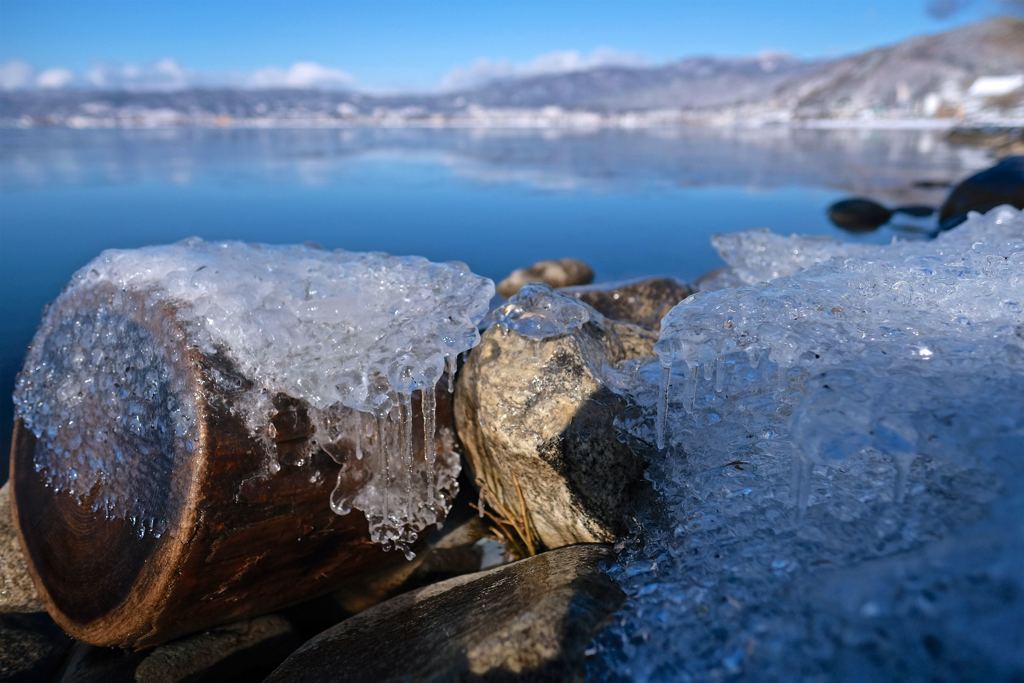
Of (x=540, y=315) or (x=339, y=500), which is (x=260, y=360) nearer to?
(x=339, y=500)

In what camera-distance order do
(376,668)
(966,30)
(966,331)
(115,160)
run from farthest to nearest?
(966,30), (115,160), (966,331), (376,668)

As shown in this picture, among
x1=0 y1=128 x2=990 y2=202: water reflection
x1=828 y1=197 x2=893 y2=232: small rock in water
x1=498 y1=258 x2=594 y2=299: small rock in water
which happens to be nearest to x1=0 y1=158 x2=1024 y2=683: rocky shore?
x1=498 y1=258 x2=594 y2=299: small rock in water

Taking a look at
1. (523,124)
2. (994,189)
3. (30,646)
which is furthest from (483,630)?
(523,124)

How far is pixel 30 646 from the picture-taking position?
2660mm

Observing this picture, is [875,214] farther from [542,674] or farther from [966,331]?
[542,674]

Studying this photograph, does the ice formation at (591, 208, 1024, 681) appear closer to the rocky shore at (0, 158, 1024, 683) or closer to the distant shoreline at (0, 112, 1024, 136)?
the rocky shore at (0, 158, 1024, 683)

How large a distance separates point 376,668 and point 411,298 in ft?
4.84

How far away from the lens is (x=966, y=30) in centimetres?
11019

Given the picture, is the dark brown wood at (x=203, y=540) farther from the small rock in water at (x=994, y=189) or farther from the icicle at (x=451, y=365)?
the small rock in water at (x=994, y=189)

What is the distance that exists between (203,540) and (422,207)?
11.7 m

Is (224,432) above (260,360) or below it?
below

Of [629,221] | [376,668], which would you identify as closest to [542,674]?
[376,668]

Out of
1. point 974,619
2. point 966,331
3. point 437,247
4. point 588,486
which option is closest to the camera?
point 974,619

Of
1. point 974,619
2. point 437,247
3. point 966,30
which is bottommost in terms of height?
point 437,247
